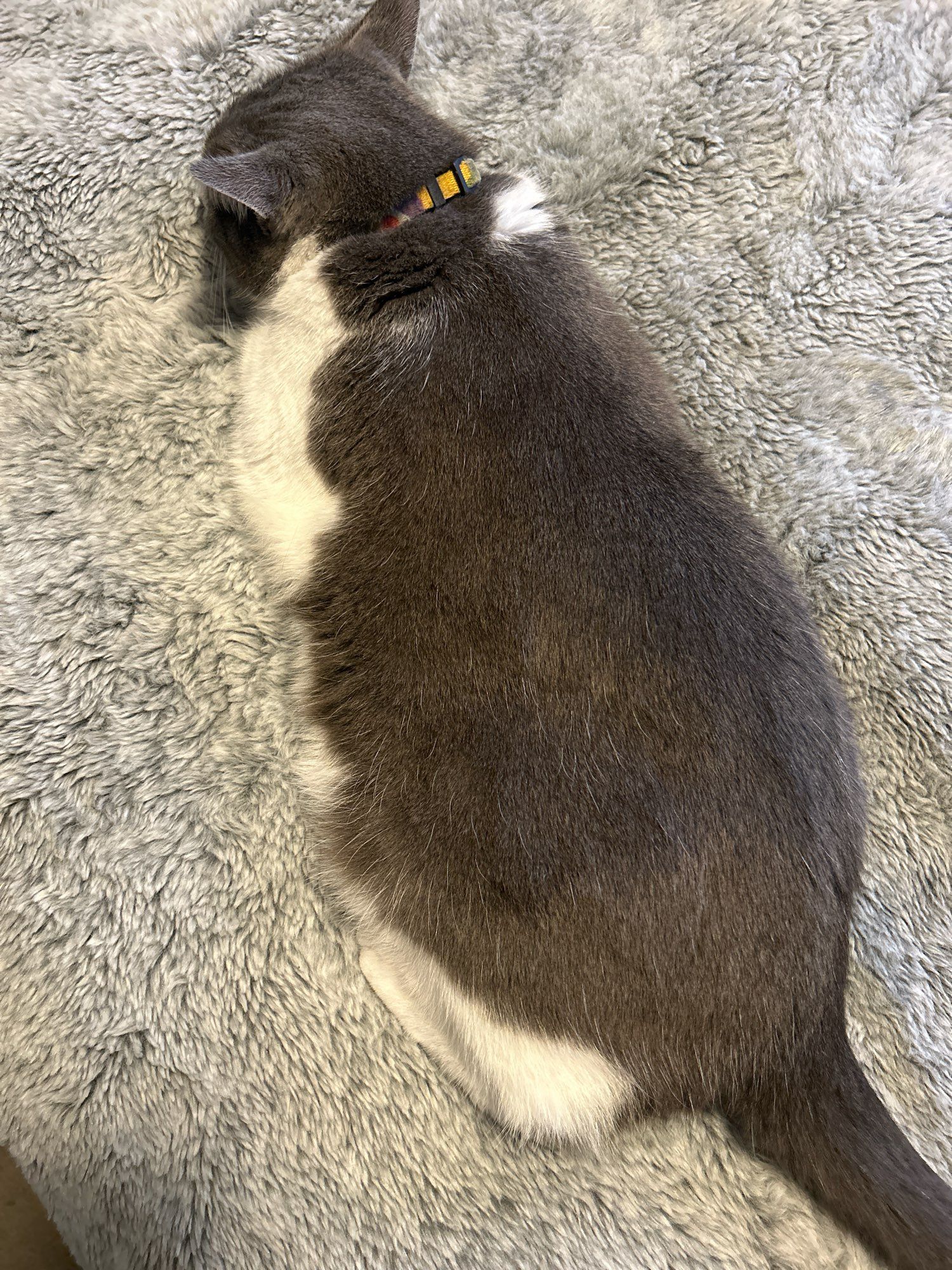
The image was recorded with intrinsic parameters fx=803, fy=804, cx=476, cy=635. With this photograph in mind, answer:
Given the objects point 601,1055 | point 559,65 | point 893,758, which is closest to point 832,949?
point 601,1055

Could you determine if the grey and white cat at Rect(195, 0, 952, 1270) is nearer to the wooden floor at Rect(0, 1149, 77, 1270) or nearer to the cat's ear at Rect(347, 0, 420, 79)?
the cat's ear at Rect(347, 0, 420, 79)

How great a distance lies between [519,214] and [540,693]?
0.58m

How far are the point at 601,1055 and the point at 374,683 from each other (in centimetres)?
42

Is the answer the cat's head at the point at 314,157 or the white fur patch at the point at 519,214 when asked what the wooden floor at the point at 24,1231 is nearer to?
the cat's head at the point at 314,157

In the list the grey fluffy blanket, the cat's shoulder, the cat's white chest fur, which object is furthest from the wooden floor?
the cat's shoulder

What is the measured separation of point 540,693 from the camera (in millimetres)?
755

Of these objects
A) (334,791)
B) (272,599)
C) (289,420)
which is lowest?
(334,791)

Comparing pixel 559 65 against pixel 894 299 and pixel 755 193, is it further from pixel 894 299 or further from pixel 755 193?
pixel 894 299

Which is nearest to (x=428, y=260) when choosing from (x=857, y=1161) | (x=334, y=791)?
(x=334, y=791)

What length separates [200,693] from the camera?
3.24 ft

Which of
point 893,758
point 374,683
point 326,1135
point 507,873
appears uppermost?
point 374,683

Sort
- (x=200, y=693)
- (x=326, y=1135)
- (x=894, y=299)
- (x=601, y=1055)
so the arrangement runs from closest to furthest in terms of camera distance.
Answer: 1. (x=601, y=1055)
2. (x=326, y=1135)
3. (x=200, y=693)
4. (x=894, y=299)

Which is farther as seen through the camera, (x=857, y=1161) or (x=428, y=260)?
(x=428, y=260)

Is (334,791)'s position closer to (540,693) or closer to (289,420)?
(540,693)
